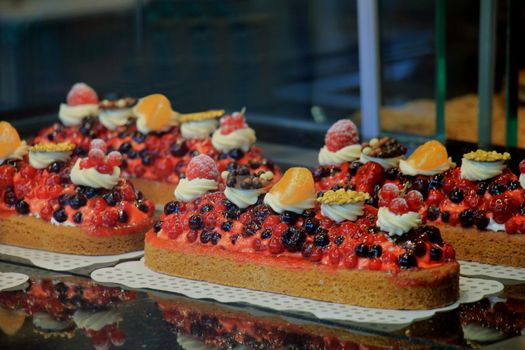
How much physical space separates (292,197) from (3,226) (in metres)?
2.02

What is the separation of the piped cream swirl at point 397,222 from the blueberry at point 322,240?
270 millimetres

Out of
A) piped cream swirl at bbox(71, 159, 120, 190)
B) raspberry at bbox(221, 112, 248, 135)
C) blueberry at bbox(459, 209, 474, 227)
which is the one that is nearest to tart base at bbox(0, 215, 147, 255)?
piped cream swirl at bbox(71, 159, 120, 190)

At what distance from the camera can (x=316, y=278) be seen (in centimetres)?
574

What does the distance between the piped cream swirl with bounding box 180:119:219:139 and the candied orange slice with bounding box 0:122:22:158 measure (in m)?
1.12

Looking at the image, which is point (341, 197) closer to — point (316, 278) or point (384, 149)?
point (316, 278)

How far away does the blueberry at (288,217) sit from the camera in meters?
5.86

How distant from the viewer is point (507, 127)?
361 inches

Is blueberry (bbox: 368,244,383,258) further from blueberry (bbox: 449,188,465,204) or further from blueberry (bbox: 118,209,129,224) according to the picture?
blueberry (bbox: 118,209,129,224)

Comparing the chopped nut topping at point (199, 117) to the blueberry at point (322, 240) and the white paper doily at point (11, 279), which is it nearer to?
the white paper doily at point (11, 279)

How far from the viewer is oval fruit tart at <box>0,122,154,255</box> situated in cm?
671

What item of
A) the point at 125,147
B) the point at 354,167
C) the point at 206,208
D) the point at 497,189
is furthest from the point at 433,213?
the point at 125,147

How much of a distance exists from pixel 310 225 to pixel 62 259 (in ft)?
5.31

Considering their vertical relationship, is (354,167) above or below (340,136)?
below

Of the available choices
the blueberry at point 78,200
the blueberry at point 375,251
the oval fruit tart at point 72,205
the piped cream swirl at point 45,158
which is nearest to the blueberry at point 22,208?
the oval fruit tart at point 72,205
